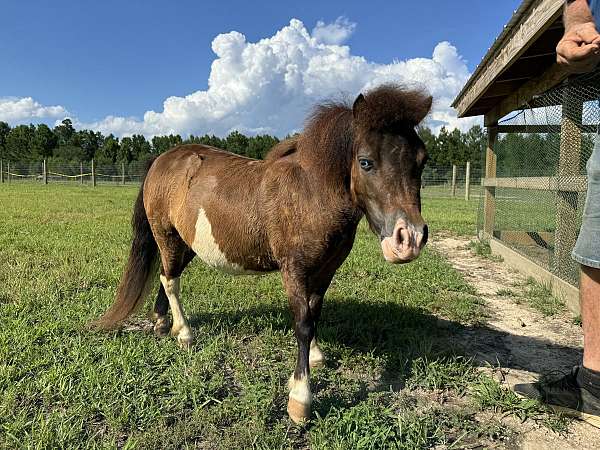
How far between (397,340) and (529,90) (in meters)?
4.19

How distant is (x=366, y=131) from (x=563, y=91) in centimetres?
343

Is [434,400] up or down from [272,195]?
down

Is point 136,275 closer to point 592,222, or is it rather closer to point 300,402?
point 300,402

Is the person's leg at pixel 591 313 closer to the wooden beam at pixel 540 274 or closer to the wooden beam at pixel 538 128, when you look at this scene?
the wooden beam at pixel 540 274

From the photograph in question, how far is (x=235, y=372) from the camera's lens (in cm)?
250

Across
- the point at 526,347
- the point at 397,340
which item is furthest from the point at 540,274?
the point at 397,340

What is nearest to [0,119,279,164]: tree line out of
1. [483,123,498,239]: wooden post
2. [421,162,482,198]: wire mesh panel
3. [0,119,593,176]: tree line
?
[0,119,593,176]: tree line

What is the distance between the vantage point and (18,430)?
182cm

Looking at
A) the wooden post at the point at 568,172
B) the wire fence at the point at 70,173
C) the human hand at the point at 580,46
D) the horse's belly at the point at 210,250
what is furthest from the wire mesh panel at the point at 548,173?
the wire fence at the point at 70,173

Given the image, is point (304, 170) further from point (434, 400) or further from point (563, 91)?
point (563, 91)

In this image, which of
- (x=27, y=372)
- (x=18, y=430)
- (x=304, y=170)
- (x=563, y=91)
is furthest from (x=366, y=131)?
(x=563, y=91)

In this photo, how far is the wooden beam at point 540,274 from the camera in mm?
3713

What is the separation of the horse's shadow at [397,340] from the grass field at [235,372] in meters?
0.02

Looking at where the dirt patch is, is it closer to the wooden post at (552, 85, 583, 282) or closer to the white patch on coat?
the wooden post at (552, 85, 583, 282)
